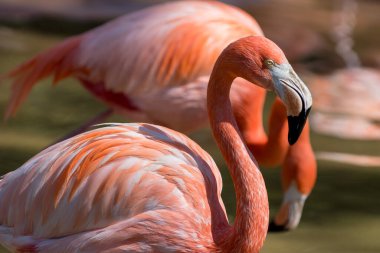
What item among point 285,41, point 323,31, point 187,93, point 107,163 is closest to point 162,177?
point 107,163

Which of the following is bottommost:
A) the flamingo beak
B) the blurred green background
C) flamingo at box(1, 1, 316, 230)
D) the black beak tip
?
the blurred green background

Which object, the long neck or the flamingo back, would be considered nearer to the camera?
the long neck

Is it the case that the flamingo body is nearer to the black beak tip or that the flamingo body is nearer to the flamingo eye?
the black beak tip

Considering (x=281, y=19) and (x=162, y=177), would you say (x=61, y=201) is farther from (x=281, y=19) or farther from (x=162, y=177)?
(x=281, y=19)

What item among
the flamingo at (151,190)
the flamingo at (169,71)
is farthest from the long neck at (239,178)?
the flamingo at (169,71)

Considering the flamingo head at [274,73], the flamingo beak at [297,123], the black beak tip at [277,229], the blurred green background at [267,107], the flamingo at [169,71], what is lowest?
the blurred green background at [267,107]

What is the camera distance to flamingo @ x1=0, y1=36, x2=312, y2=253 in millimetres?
2965

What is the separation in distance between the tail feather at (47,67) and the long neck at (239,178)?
1.47 m

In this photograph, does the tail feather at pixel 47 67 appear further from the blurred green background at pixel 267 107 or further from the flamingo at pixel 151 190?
the flamingo at pixel 151 190

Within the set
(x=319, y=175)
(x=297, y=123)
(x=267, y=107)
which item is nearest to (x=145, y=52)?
(x=319, y=175)

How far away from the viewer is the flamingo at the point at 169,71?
4.34m

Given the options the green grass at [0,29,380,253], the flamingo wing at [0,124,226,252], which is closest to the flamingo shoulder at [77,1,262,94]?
the green grass at [0,29,380,253]

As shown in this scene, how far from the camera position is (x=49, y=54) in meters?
4.51

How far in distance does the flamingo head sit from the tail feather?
1558mm
